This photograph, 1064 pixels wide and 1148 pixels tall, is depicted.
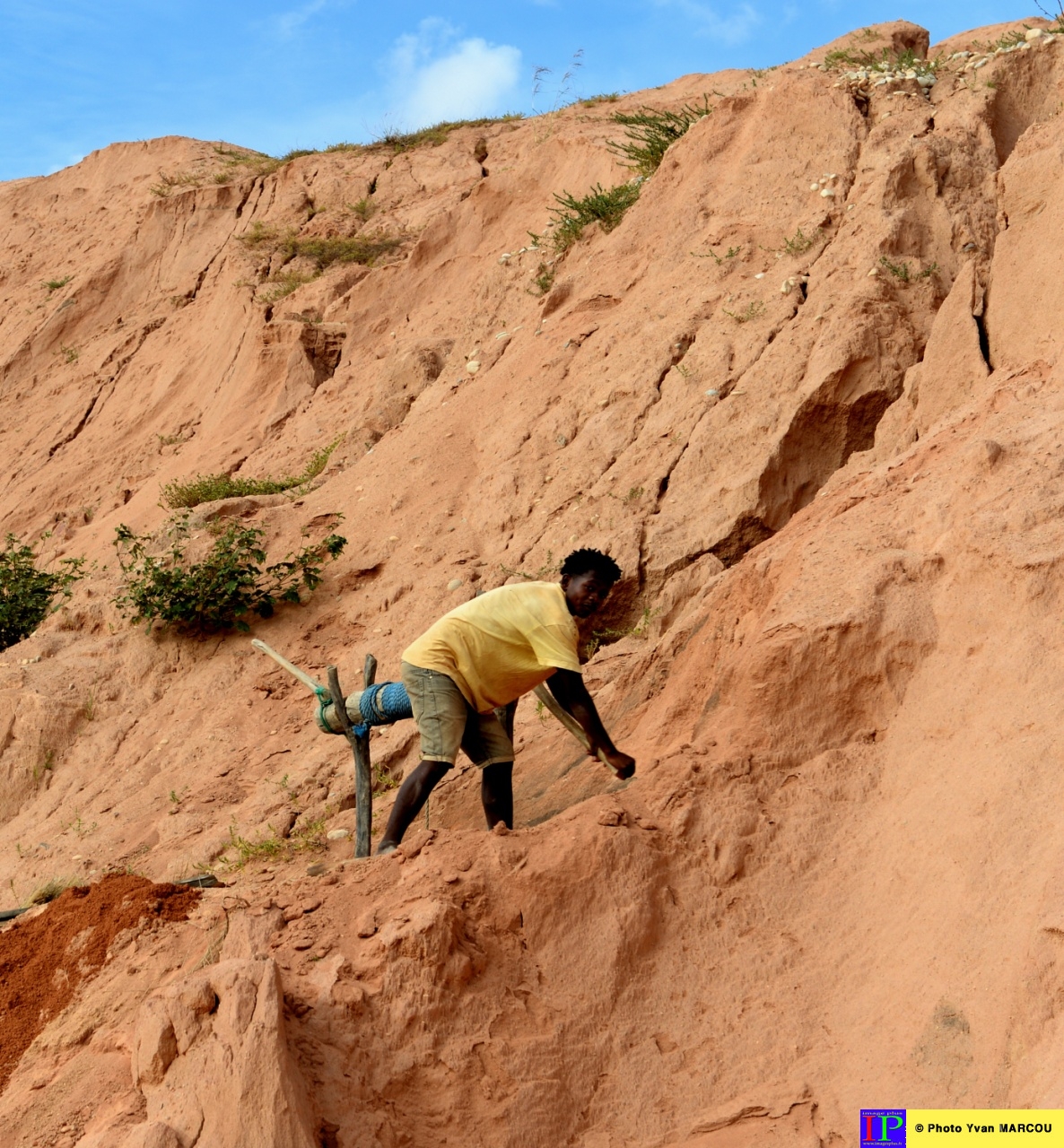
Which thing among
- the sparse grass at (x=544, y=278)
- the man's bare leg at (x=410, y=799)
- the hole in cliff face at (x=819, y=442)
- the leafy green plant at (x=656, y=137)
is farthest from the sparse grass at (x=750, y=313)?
the man's bare leg at (x=410, y=799)

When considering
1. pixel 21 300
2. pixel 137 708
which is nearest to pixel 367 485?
pixel 137 708

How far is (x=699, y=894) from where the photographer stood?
3.63 meters

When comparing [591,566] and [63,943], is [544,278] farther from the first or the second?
[63,943]

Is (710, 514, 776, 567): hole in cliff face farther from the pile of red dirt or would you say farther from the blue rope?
the pile of red dirt

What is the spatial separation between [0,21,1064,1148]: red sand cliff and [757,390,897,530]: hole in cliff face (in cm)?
2

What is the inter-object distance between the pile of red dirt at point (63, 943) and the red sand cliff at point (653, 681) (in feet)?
0.25

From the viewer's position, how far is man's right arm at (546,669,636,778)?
419 centimetres

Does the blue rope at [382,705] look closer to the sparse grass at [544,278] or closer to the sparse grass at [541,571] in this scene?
the sparse grass at [541,571]

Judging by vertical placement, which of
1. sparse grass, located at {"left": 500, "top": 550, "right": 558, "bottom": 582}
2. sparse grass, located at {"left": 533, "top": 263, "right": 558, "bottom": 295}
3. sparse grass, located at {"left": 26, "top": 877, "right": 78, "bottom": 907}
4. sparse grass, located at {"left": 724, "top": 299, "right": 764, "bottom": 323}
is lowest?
sparse grass, located at {"left": 26, "top": 877, "right": 78, "bottom": 907}

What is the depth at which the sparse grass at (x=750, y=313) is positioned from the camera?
7.17 meters

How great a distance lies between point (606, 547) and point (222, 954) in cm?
333

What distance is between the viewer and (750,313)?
23.6 feet

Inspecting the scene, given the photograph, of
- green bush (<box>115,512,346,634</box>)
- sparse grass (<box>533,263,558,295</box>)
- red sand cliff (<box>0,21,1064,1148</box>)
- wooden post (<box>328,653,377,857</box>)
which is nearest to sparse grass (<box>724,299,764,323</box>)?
red sand cliff (<box>0,21,1064,1148</box>)

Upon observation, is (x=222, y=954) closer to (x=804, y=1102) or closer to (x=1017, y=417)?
(x=804, y=1102)
